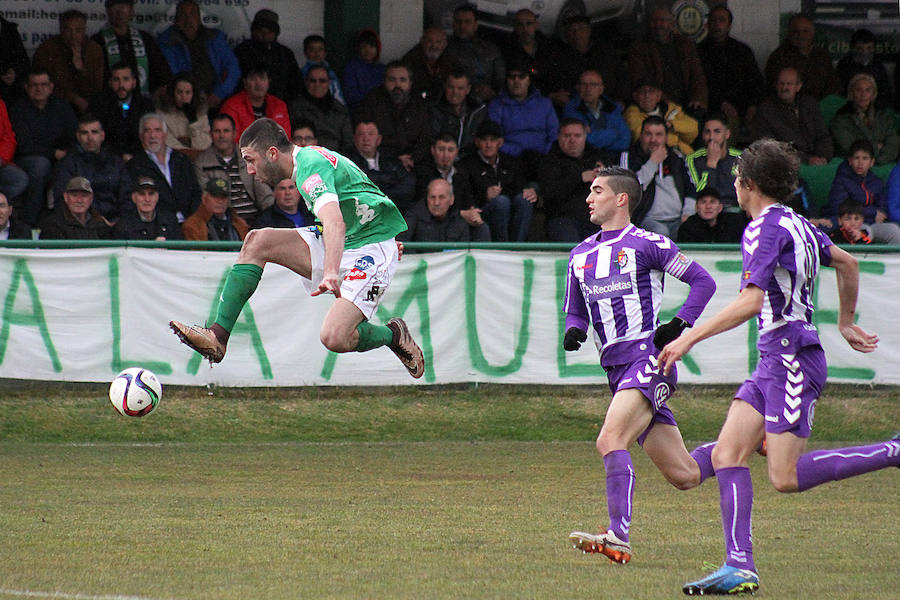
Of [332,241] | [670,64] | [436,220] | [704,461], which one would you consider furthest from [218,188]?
[704,461]

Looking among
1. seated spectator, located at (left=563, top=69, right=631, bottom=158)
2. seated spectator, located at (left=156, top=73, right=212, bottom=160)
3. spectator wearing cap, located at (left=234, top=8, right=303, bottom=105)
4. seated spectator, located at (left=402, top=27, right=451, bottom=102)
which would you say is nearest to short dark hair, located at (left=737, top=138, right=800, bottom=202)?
seated spectator, located at (left=563, top=69, right=631, bottom=158)

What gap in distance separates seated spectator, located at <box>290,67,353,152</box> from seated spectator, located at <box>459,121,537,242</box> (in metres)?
1.29

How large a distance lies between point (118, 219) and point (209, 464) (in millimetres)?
3302

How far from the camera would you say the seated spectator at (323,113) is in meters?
13.5

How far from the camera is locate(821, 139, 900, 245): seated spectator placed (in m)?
13.6

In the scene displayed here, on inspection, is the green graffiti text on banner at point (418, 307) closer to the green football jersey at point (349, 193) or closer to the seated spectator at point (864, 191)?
the green football jersey at point (349, 193)

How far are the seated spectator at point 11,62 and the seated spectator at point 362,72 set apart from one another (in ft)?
11.1

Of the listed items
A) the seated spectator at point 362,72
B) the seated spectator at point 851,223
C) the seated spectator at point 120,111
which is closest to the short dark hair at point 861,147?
the seated spectator at point 851,223

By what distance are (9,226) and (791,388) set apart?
8632mm

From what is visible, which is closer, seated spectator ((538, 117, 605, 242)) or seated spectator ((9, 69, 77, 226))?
seated spectator ((9, 69, 77, 226))

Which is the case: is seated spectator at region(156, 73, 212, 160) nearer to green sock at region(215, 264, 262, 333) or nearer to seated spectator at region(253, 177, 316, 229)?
seated spectator at region(253, 177, 316, 229)

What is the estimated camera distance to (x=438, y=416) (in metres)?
11.7

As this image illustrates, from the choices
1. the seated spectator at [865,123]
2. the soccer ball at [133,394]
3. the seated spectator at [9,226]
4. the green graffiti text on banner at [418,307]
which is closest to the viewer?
the soccer ball at [133,394]

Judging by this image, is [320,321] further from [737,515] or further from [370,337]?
[737,515]
